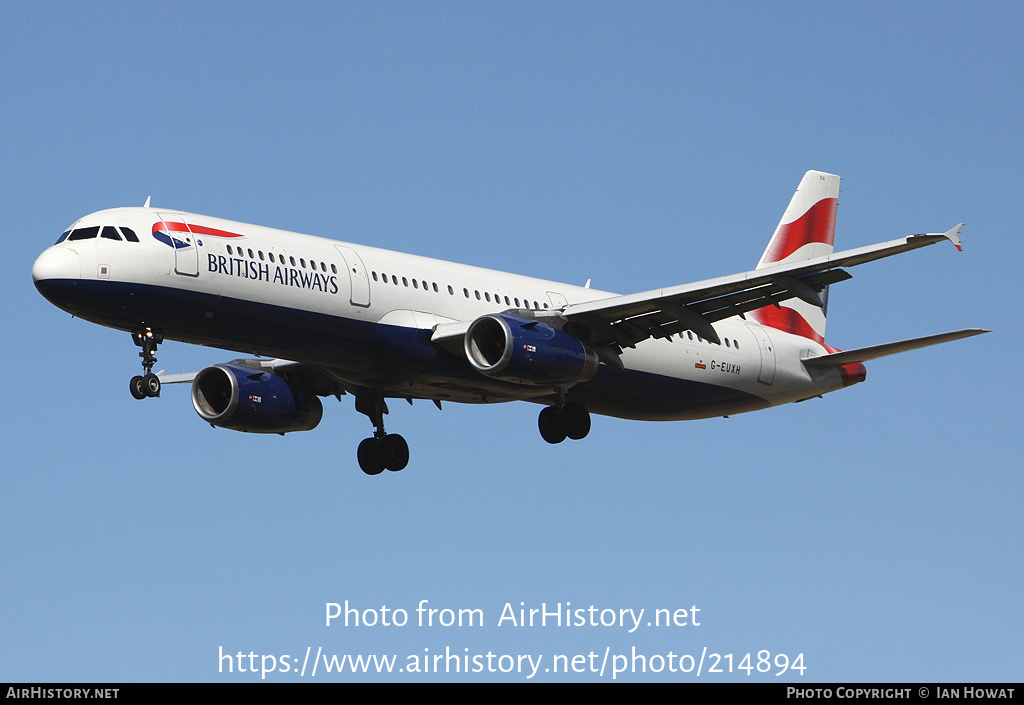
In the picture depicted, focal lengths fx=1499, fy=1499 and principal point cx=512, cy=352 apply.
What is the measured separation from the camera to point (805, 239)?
4928 centimetres

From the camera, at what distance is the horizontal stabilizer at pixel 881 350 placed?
36.3m

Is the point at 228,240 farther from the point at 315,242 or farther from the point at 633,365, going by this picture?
the point at 633,365

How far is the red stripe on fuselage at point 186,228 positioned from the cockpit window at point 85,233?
1316 millimetres

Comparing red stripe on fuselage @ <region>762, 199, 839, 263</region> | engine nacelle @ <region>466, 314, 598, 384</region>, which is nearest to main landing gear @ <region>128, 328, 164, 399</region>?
engine nacelle @ <region>466, 314, 598, 384</region>

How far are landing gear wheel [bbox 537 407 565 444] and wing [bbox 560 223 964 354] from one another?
7.01 ft

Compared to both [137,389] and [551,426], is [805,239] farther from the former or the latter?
[137,389]

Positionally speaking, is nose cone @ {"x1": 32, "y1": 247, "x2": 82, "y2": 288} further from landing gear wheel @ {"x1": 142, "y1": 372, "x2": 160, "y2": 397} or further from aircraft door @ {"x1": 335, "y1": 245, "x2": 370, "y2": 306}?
aircraft door @ {"x1": 335, "y1": 245, "x2": 370, "y2": 306}

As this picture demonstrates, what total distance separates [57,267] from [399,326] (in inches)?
318

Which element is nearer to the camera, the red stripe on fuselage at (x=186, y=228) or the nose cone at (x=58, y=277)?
the nose cone at (x=58, y=277)

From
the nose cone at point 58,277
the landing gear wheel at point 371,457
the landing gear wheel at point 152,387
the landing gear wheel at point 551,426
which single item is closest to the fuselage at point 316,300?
the nose cone at point 58,277

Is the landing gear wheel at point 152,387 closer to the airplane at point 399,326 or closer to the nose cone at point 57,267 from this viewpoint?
the airplane at point 399,326

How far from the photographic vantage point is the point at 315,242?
36.2 metres

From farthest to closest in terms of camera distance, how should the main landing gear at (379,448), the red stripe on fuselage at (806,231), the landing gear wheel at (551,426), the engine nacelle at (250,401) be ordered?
the red stripe on fuselage at (806,231)
the main landing gear at (379,448)
the engine nacelle at (250,401)
the landing gear wheel at (551,426)

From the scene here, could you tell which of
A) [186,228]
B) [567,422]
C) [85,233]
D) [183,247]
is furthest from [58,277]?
[567,422]
